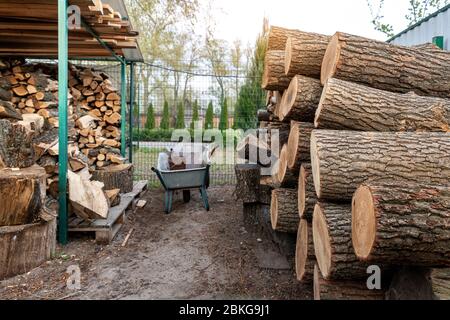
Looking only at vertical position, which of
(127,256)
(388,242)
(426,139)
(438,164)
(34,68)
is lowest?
(127,256)

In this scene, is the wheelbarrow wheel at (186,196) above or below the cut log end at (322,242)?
below

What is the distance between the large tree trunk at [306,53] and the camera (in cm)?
273

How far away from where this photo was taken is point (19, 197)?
2.52m

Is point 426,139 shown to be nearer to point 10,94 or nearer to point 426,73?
point 426,73

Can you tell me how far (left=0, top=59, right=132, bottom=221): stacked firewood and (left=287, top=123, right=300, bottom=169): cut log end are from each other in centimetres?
186

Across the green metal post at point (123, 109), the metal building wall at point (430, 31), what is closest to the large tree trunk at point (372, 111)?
the metal building wall at point (430, 31)

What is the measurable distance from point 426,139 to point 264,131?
208 cm

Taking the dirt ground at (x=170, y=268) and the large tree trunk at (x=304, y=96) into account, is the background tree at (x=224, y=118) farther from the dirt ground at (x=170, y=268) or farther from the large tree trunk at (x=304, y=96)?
the large tree trunk at (x=304, y=96)

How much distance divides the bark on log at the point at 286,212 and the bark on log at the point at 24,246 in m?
1.81

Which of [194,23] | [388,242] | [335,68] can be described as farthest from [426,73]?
[194,23]

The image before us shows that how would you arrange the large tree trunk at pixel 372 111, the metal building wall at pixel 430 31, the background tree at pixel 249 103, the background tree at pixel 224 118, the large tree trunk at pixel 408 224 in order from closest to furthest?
the large tree trunk at pixel 408 224
the large tree trunk at pixel 372 111
the metal building wall at pixel 430 31
the background tree at pixel 249 103
the background tree at pixel 224 118

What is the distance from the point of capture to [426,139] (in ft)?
6.39

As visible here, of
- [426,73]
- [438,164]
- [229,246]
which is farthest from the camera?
[229,246]

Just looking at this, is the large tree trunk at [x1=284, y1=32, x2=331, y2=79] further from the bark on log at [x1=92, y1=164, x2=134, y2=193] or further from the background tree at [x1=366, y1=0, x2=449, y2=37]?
the background tree at [x1=366, y1=0, x2=449, y2=37]
